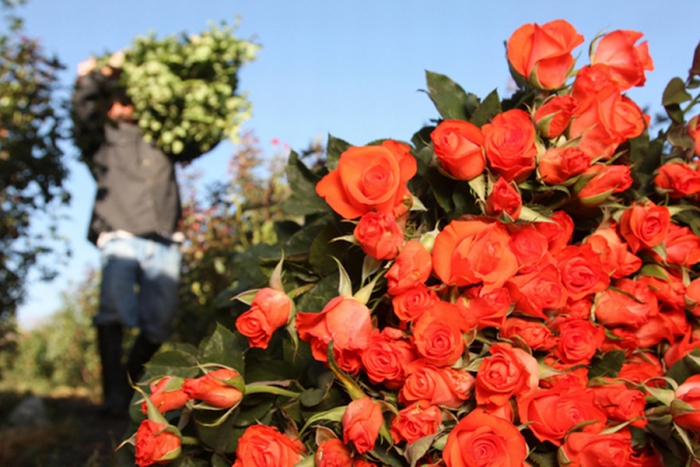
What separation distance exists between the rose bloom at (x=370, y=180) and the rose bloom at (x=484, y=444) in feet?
1.06

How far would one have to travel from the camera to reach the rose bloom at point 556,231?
3.07ft

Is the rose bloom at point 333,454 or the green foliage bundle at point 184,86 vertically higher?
the green foliage bundle at point 184,86

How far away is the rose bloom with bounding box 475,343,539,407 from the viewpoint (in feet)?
2.60

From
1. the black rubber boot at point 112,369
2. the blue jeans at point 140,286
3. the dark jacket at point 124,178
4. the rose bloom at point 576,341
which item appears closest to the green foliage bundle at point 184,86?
the dark jacket at point 124,178

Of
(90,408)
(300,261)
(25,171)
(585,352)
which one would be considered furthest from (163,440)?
(90,408)

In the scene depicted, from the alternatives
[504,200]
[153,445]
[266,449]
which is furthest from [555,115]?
[153,445]

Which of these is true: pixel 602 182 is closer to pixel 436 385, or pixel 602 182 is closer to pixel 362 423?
pixel 436 385

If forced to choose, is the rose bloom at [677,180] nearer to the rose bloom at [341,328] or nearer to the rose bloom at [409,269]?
the rose bloom at [409,269]

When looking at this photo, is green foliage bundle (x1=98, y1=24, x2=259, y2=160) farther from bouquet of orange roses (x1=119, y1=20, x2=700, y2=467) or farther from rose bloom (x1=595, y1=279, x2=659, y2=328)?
rose bloom (x1=595, y1=279, x2=659, y2=328)

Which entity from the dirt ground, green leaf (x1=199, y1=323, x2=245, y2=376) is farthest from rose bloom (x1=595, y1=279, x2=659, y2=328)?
the dirt ground

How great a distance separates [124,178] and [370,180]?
3.23 meters

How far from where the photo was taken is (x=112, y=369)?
11.8 feet

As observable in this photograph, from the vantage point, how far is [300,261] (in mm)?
1071

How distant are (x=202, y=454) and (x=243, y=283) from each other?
42 cm
